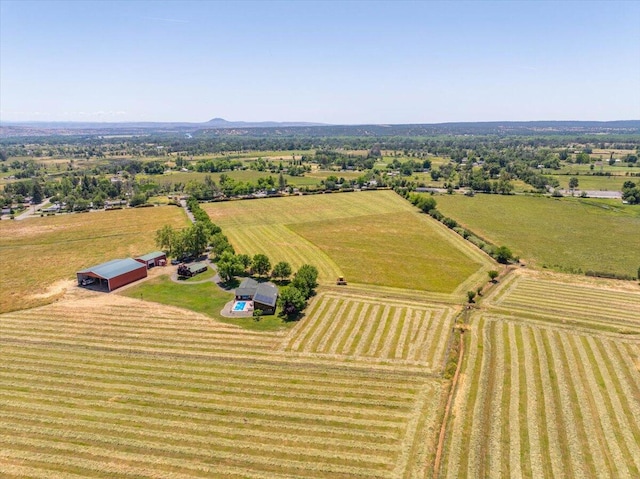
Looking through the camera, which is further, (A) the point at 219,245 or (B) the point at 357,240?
(B) the point at 357,240

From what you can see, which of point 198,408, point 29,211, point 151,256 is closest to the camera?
point 198,408

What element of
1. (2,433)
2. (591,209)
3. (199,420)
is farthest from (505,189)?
(2,433)

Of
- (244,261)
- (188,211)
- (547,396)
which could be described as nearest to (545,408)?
(547,396)

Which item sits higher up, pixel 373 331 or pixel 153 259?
pixel 153 259

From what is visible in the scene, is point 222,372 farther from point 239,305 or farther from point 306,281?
point 306,281

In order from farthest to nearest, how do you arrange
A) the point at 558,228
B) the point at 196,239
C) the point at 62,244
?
the point at 558,228
the point at 62,244
the point at 196,239

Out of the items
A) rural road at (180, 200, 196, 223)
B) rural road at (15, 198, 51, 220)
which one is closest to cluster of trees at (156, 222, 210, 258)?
rural road at (180, 200, 196, 223)
